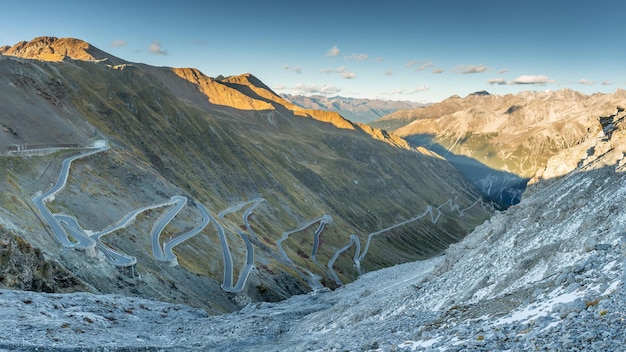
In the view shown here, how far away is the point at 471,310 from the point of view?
23438 millimetres

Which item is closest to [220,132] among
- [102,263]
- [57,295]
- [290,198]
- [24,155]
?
[290,198]

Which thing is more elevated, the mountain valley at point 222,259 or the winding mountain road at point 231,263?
the mountain valley at point 222,259

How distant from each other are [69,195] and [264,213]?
248 ft

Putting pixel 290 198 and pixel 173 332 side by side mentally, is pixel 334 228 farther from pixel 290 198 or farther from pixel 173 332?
pixel 173 332

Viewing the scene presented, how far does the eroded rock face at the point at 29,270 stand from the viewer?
38.5 meters

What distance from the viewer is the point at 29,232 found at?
4806cm

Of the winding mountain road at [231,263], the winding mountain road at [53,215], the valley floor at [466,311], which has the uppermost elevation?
the winding mountain road at [53,215]

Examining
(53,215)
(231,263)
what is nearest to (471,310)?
(53,215)

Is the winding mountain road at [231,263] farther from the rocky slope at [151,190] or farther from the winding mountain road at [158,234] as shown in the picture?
the rocky slope at [151,190]

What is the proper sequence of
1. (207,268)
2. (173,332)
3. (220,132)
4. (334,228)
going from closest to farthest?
1. (173,332)
2. (207,268)
3. (334,228)
4. (220,132)

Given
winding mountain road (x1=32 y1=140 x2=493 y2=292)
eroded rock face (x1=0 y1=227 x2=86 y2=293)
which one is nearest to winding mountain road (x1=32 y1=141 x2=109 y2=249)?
winding mountain road (x1=32 y1=140 x2=493 y2=292)

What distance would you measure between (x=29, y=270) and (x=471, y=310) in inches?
1606

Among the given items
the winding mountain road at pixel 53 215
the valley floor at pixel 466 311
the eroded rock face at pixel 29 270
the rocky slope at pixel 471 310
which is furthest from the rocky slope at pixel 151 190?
the valley floor at pixel 466 311

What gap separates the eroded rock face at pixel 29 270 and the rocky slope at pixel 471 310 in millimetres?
4186
